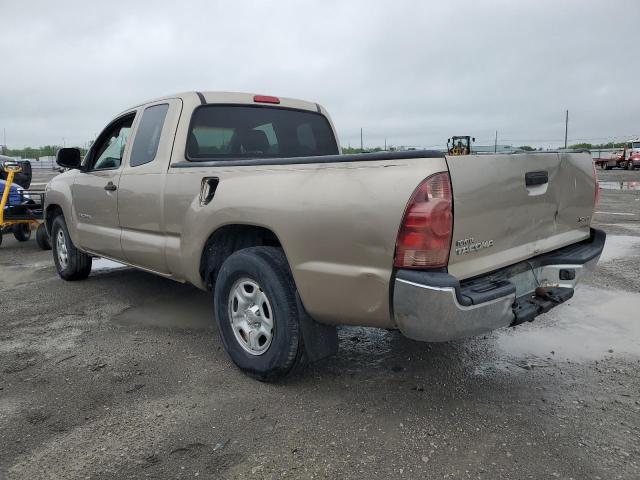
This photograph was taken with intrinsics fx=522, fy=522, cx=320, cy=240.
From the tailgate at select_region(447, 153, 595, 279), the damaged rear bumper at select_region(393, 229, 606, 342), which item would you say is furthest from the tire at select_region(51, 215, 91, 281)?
the tailgate at select_region(447, 153, 595, 279)

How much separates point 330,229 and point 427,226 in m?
0.51

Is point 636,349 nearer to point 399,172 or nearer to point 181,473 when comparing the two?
point 399,172

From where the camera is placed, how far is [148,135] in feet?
14.3

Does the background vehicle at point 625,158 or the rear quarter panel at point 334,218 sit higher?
the rear quarter panel at point 334,218

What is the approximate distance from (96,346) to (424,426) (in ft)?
8.37

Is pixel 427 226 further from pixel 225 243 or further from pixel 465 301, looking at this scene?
pixel 225 243

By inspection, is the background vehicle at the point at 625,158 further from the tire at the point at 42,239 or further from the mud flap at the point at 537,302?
the mud flap at the point at 537,302

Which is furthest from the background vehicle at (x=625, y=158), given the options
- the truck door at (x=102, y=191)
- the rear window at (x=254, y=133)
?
the truck door at (x=102, y=191)

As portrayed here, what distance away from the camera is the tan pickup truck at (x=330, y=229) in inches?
97.5

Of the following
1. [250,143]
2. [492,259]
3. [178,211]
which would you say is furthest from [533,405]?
[250,143]

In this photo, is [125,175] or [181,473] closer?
[181,473]

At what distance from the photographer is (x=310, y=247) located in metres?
2.79

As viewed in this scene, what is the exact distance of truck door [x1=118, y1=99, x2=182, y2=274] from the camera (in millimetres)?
3988

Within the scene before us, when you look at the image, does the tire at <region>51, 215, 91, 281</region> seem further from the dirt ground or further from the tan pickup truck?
the tan pickup truck
